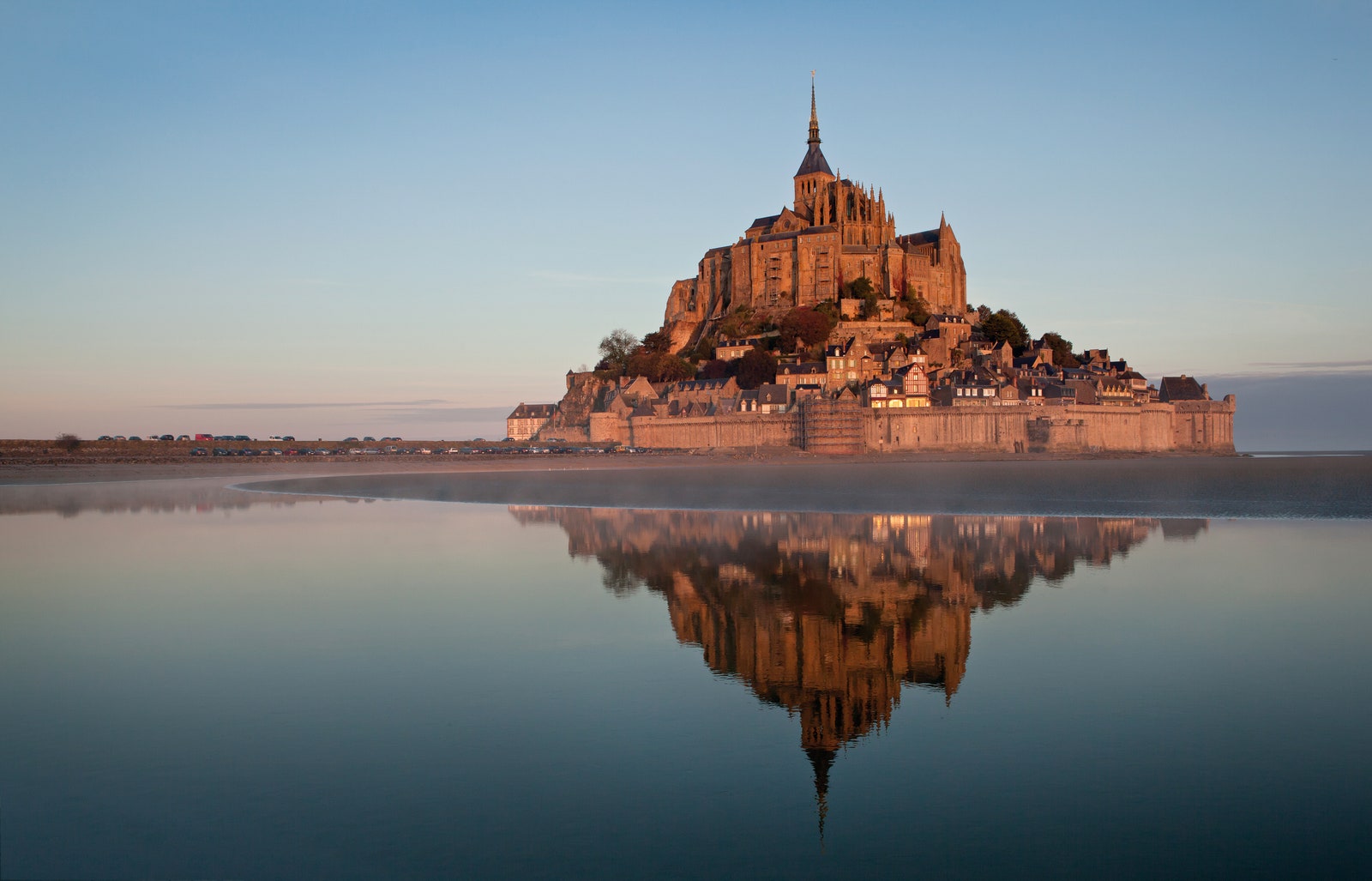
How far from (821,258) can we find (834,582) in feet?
238

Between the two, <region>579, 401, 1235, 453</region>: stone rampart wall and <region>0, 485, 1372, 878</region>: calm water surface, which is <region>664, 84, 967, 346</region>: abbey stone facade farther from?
<region>0, 485, 1372, 878</region>: calm water surface

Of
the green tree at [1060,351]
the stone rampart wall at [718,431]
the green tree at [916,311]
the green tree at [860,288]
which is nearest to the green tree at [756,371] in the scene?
the stone rampart wall at [718,431]

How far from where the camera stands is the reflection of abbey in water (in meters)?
9.28

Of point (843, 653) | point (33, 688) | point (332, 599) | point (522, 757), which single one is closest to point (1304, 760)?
point (843, 653)

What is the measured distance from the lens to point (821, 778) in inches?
277

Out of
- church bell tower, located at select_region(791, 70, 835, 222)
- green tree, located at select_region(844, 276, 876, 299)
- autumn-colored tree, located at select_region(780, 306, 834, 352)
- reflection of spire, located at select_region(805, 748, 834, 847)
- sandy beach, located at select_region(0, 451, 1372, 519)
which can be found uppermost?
church bell tower, located at select_region(791, 70, 835, 222)

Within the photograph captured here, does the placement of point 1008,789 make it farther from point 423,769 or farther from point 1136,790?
point 423,769

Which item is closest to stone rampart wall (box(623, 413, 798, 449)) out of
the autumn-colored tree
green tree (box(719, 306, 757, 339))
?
the autumn-colored tree

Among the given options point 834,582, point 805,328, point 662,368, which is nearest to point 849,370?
point 805,328

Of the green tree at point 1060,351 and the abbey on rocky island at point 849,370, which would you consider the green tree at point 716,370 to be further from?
the green tree at point 1060,351

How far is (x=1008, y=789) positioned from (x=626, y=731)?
2.65 metres

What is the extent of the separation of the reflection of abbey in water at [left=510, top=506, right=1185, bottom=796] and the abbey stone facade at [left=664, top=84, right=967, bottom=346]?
61.1 m

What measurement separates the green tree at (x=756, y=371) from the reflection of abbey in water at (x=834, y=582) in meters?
50.9

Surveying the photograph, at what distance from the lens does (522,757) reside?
287 inches
